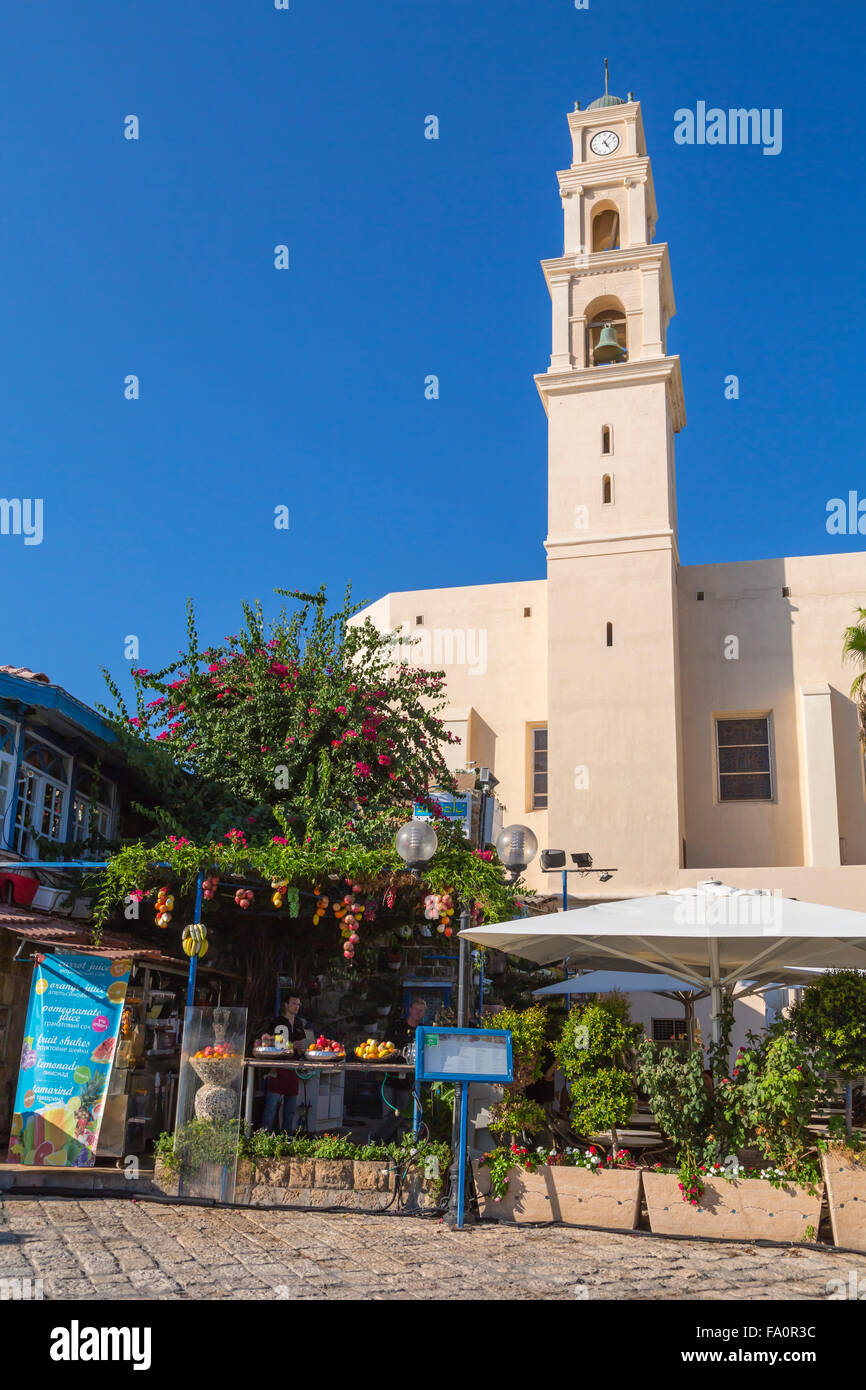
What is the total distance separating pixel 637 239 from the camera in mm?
24188

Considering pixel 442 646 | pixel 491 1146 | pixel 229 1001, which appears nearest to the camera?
pixel 491 1146

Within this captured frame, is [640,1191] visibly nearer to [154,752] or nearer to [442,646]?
[154,752]

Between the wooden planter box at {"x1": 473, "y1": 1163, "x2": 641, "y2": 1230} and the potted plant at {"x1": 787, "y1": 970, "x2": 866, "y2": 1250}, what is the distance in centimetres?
148

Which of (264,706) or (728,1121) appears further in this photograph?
(264,706)

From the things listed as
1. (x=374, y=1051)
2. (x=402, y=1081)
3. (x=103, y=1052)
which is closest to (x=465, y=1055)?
(x=374, y=1051)

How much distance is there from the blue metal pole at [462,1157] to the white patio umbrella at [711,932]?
1198mm

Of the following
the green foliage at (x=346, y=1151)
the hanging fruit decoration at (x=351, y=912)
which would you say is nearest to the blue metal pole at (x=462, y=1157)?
the green foliage at (x=346, y=1151)

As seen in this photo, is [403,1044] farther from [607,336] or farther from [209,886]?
[607,336]

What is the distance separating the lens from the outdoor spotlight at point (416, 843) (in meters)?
9.41

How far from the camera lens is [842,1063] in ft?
26.7

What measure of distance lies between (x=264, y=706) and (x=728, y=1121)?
8.66m

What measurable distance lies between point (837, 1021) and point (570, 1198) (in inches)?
99.9
